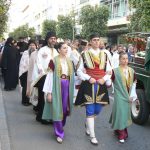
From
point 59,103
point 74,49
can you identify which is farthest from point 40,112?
point 74,49

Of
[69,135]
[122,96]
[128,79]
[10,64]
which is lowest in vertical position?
[69,135]

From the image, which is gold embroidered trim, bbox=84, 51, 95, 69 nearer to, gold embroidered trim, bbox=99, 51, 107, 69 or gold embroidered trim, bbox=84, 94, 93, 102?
gold embroidered trim, bbox=99, 51, 107, 69

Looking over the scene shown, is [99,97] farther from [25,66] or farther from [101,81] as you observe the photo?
[25,66]

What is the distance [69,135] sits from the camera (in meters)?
7.18

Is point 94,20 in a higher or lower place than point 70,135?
higher

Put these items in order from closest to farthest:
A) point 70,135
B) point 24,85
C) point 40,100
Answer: point 70,135 < point 40,100 < point 24,85

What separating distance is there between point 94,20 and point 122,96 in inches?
1235

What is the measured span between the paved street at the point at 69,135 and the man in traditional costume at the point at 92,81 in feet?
1.03

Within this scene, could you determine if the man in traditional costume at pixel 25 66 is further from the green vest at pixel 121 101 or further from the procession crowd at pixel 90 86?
the green vest at pixel 121 101

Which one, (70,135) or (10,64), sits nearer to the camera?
(70,135)

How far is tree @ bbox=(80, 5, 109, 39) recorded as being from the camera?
37812 millimetres

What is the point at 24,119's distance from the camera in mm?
8414

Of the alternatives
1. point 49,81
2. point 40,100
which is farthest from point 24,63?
point 49,81

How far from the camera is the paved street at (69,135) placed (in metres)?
6.45
